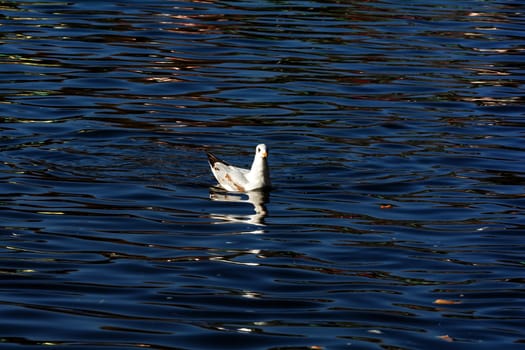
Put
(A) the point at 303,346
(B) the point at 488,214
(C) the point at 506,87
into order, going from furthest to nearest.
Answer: (C) the point at 506,87, (B) the point at 488,214, (A) the point at 303,346

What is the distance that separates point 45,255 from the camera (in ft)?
40.3

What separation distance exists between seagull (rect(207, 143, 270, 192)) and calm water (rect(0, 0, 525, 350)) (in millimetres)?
167

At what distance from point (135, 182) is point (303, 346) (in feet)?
19.1

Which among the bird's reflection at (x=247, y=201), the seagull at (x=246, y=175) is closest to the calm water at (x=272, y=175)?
the bird's reflection at (x=247, y=201)

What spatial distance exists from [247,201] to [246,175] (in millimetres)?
485

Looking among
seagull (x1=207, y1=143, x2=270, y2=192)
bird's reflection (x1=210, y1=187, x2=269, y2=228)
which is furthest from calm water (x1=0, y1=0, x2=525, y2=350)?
seagull (x1=207, y1=143, x2=270, y2=192)

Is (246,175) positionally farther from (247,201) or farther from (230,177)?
(247,201)

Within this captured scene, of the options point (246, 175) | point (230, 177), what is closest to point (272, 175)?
point (246, 175)

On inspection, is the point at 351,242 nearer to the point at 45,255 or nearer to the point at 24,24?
the point at 45,255

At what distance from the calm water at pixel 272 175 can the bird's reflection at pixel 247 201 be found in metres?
0.04

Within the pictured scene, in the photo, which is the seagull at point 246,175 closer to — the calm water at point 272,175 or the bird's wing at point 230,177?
the bird's wing at point 230,177

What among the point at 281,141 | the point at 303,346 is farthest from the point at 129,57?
the point at 303,346

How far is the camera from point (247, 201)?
49.3 ft

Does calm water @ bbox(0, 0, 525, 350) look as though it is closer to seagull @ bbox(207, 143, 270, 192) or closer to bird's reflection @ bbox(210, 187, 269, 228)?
bird's reflection @ bbox(210, 187, 269, 228)
